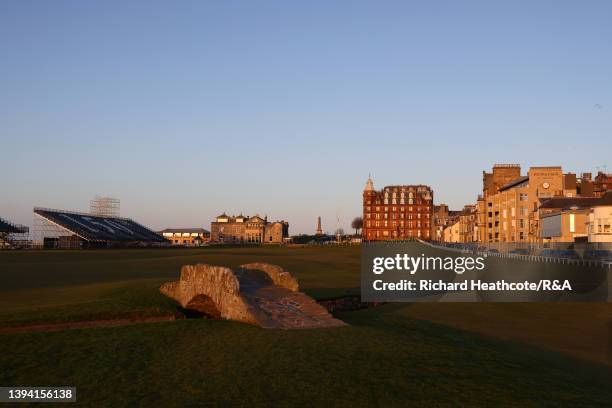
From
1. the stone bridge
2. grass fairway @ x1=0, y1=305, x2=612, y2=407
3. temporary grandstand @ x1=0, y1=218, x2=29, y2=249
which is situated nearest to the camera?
grass fairway @ x1=0, y1=305, x2=612, y2=407

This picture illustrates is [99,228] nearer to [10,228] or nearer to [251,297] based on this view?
[10,228]

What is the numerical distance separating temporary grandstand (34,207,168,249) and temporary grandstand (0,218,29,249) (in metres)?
3.81

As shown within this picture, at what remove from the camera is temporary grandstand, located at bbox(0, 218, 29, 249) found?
123188 millimetres

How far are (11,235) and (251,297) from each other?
435 ft

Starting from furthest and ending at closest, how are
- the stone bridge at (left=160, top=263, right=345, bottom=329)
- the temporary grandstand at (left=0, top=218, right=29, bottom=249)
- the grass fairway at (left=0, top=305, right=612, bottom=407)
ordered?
the temporary grandstand at (left=0, top=218, right=29, bottom=249)
the stone bridge at (left=160, top=263, right=345, bottom=329)
the grass fairway at (left=0, top=305, right=612, bottom=407)

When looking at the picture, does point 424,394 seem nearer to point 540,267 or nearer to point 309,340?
point 309,340

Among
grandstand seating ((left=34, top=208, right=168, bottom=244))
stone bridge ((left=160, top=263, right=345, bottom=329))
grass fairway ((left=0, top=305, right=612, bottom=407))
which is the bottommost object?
grass fairway ((left=0, top=305, right=612, bottom=407))

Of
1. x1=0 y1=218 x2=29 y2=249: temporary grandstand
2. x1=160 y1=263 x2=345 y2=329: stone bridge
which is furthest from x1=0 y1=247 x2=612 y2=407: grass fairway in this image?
x1=0 y1=218 x2=29 y2=249: temporary grandstand

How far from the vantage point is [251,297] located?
715 inches

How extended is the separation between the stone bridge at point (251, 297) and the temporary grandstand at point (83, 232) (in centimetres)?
11602

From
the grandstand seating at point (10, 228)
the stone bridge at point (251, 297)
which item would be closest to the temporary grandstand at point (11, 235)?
the grandstand seating at point (10, 228)

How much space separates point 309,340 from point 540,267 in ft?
139

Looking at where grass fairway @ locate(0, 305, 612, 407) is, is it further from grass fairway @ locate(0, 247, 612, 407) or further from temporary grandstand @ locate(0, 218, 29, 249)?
temporary grandstand @ locate(0, 218, 29, 249)

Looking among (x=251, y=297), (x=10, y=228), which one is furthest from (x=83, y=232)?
(x=251, y=297)
